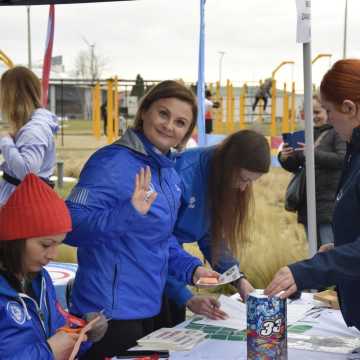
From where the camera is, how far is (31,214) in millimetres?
1684

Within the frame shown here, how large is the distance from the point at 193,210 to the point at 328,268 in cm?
88

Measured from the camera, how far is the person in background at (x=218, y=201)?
2441 mm

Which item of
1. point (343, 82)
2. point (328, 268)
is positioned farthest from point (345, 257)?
point (343, 82)

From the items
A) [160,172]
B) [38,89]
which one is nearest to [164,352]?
[160,172]

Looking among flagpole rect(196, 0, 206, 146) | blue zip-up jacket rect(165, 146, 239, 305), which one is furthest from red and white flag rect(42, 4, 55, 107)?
blue zip-up jacket rect(165, 146, 239, 305)

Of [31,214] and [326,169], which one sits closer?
[31,214]

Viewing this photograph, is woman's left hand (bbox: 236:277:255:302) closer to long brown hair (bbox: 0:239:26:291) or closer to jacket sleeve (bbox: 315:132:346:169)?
long brown hair (bbox: 0:239:26:291)

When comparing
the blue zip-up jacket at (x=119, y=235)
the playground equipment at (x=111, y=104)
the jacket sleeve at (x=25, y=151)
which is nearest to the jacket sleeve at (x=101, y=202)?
the blue zip-up jacket at (x=119, y=235)

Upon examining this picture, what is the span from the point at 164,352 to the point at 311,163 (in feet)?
5.63

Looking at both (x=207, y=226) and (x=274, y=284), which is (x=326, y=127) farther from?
(x=274, y=284)

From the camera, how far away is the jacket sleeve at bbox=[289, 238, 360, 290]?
5.63 ft

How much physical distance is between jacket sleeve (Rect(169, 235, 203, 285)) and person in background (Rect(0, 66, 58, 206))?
1234 mm

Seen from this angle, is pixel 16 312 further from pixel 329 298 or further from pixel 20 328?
pixel 329 298

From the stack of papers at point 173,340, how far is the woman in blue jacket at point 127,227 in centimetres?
11
